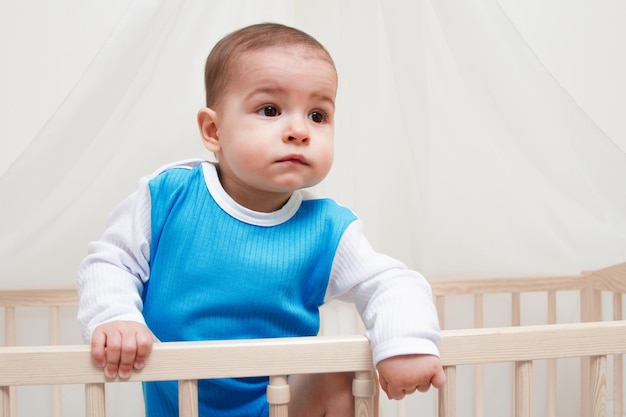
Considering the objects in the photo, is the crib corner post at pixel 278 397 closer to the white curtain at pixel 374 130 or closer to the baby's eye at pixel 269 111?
the baby's eye at pixel 269 111

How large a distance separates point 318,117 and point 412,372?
371 mm

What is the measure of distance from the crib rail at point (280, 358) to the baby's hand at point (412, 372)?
0.05ft

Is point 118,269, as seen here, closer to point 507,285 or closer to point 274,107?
point 274,107

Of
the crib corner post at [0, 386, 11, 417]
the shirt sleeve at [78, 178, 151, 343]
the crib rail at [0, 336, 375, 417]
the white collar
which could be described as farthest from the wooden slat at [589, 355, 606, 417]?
the crib corner post at [0, 386, 11, 417]

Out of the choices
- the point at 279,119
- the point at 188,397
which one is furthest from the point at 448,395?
the point at 279,119

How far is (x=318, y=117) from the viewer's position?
97cm

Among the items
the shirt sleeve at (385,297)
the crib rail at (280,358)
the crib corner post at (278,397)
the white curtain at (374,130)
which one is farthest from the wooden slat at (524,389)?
the white curtain at (374,130)

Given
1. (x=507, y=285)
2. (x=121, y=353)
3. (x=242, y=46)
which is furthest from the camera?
(x=507, y=285)

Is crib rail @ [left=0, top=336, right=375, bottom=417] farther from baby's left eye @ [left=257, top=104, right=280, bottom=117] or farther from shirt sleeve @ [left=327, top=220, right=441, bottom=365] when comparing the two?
baby's left eye @ [left=257, top=104, right=280, bottom=117]

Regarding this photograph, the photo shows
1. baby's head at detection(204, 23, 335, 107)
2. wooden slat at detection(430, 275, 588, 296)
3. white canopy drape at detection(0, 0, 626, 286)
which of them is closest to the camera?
baby's head at detection(204, 23, 335, 107)

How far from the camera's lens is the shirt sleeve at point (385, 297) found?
80 cm

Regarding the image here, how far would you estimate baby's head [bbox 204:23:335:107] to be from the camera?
0.96 meters

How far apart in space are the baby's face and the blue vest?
8cm

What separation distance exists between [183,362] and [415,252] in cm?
83
